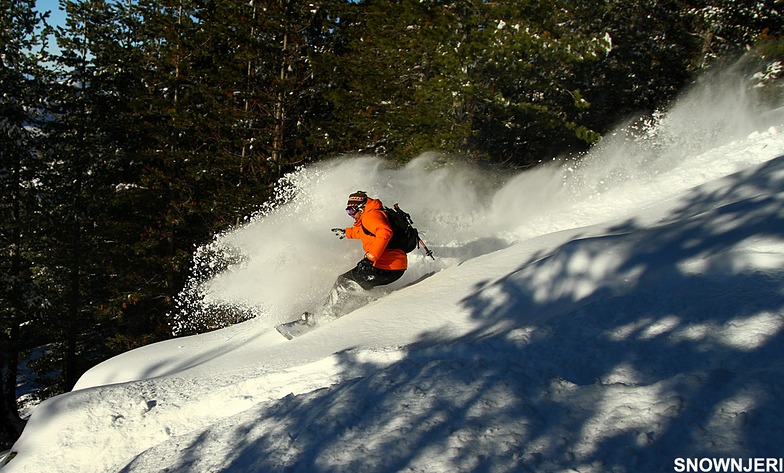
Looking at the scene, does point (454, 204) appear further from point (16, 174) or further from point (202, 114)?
point (16, 174)

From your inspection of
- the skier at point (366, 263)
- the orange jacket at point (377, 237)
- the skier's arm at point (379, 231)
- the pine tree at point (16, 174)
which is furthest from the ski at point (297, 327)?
the pine tree at point (16, 174)

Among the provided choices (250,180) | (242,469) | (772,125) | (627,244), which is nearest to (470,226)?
(627,244)

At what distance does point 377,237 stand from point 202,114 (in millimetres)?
13374

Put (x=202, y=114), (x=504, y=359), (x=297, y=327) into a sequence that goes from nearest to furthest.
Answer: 1. (x=504, y=359)
2. (x=297, y=327)
3. (x=202, y=114)

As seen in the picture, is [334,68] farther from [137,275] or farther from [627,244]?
[627,244]

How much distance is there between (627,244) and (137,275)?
16.9 m

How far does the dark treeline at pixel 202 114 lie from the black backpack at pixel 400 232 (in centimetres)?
717

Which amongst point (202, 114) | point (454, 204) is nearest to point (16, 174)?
point (202, 114)

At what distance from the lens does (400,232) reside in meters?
7.18

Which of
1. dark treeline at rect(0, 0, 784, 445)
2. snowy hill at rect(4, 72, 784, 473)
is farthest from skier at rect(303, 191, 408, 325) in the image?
dark treeline at rect(0, 0, 784, 445)

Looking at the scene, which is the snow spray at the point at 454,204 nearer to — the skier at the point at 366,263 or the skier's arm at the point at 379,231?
the skier at the point at 366,263

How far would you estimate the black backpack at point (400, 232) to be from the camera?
704cm

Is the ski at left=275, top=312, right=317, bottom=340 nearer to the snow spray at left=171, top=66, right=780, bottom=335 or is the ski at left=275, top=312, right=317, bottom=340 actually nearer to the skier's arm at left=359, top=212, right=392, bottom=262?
the snow spray at left=171, top=66, right=780, bottom=335

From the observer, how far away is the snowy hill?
2711 millimetres
